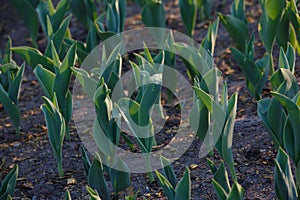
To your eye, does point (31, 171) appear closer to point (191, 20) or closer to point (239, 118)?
point (239, 118)

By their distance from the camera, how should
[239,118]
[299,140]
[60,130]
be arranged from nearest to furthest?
[299,140] < [60,130] < [239,118]

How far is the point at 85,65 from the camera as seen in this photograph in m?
3.06

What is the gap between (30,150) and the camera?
283 centimetres

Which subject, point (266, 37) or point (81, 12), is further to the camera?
point (81, 12)

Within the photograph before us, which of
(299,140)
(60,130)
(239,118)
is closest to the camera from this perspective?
(299,140)

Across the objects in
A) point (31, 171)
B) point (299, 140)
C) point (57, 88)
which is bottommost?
point (31, 171)

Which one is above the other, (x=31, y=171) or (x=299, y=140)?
(x=299, y=140)

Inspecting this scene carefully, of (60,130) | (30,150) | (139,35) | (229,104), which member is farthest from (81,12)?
(229,104)

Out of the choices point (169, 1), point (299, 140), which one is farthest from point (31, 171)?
point (169, 1)

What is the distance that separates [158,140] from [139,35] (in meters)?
1.10

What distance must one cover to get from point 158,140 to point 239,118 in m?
0.38

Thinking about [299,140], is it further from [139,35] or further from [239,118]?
[139,35]

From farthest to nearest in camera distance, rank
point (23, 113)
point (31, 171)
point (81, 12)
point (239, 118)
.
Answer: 1. point (81, 12)
2. point (23, 113)
3. point (239, 118)
4. point (31, 171)

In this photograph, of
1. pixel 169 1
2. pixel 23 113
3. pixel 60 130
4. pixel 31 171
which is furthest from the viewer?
pixel 169 1
